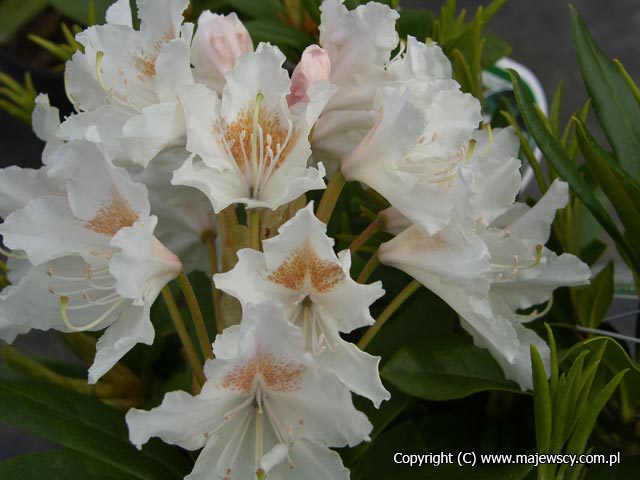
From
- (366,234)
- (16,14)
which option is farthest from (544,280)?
(16,14)

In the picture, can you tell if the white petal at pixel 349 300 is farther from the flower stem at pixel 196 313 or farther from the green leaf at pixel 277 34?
the green leaf at pixel 277 34

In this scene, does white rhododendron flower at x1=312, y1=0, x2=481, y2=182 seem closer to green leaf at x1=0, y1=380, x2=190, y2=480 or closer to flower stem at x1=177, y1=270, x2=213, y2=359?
flower stem at x1=177, y1=270, x2=213, y2=359

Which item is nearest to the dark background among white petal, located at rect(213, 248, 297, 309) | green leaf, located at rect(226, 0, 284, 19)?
green leaf, located at rect(226, 0, 284, 19)

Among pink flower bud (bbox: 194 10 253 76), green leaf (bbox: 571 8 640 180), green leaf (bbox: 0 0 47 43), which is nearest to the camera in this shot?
pink flower bud (bbox: 194 10 253 76)

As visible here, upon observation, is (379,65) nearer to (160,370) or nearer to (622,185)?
(622,185)

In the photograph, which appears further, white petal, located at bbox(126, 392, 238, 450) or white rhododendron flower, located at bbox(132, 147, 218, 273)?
white rhododendron flower, located at bbox(132, 147, 218, 273)

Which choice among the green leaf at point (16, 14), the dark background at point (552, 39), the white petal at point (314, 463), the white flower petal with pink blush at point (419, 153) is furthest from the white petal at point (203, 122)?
the dark background at point (552, 39)
